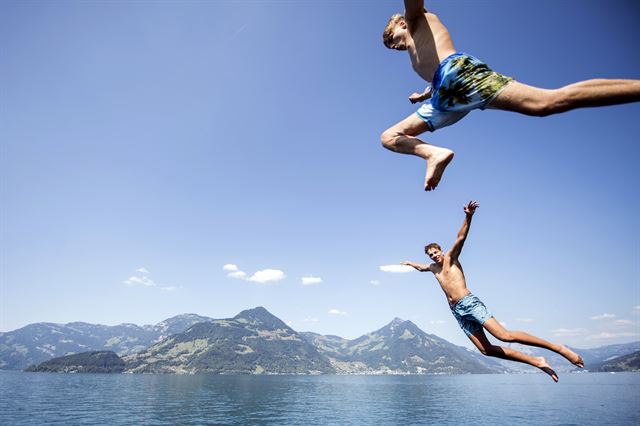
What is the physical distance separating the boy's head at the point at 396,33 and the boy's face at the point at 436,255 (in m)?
4.64

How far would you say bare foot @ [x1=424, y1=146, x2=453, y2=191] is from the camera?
3.66m

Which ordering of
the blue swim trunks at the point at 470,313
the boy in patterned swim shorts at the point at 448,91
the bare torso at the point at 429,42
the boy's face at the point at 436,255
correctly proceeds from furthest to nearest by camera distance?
the boy's face at the point at 436,255 < the blue swim trunks at the point at 470,313 < the bare torso at the point at 429,42 < the boy in patterned swim shorts at the point at 448,91

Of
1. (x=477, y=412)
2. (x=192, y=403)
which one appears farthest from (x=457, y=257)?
(x=192, y=403)

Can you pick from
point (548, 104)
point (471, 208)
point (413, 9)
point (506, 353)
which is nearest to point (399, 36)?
point (413, 9)

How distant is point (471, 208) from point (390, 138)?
2.90 meters

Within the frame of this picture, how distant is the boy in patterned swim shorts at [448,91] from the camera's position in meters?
2.99

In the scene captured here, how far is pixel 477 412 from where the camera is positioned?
11025cm

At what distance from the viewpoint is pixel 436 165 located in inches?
144

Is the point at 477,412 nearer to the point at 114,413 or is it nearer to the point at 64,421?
the point at 114,413

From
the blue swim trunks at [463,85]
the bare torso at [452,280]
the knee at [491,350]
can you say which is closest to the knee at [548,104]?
the blue swim trunks at [463,85]

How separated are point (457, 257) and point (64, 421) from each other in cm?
10718

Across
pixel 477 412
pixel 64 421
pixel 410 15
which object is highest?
pixel 410 15

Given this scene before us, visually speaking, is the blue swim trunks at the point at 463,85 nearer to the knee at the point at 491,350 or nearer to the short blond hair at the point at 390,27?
the short blond hair at the point at 390,27

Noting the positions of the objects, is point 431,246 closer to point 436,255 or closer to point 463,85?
point 436,255
